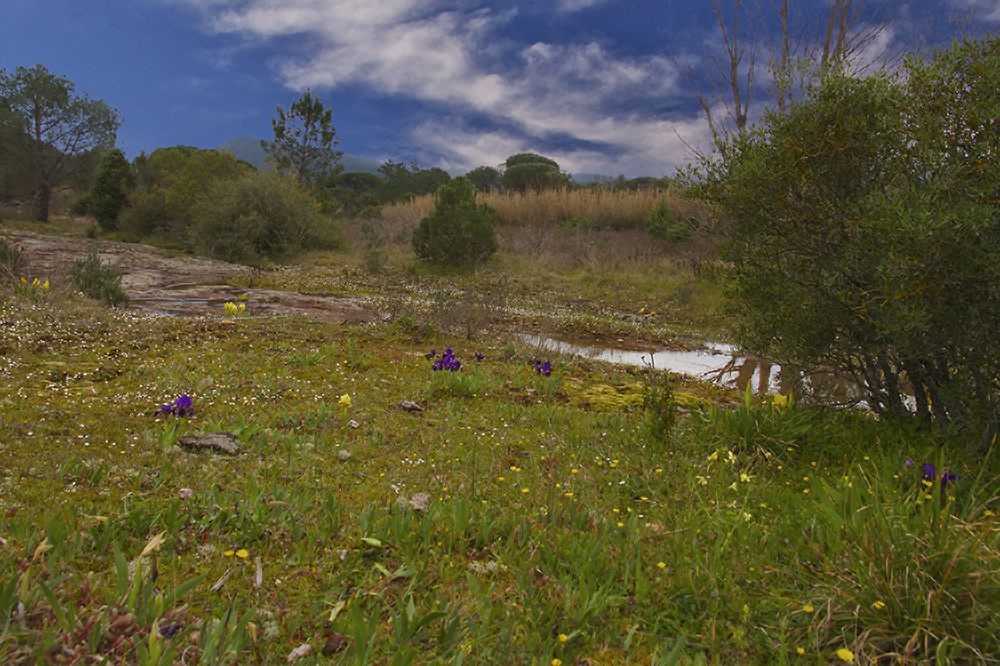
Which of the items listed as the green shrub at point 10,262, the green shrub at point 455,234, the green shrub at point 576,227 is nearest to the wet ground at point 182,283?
the green shrub at point 10,262

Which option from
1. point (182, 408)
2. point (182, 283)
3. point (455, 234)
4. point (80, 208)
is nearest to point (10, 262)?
point (182, 283)

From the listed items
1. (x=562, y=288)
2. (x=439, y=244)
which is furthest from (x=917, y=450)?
(x=439, y=244)

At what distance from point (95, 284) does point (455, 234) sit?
482 inches

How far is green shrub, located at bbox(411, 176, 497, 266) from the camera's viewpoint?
20516mm

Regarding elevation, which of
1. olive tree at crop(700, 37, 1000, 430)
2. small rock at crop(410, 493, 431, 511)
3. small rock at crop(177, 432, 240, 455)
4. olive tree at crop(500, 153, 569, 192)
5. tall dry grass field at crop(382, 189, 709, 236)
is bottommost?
small rock at crop(410, 493, 431, 511)

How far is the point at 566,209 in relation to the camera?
3094cm

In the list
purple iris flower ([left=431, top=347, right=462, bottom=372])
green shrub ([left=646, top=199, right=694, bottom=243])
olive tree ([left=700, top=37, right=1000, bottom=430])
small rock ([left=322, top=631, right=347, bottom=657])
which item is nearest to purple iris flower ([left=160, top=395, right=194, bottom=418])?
purple iris flower ([left=431, top=347, right=462, bottom=372])

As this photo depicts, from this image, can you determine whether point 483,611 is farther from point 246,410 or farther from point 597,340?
point 597,340

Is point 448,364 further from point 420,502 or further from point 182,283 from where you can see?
point 182,283

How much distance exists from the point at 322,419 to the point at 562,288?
47.2 feet

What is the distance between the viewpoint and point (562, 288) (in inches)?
715

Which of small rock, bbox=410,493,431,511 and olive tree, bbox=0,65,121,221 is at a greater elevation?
olive tree, bbox=0,65,121,221

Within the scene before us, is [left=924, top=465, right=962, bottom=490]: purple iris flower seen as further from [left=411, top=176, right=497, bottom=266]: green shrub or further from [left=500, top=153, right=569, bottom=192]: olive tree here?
[left=500, top=153, right=569, bottom=192]: olive tree

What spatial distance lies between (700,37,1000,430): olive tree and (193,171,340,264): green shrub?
2084 centimetres
